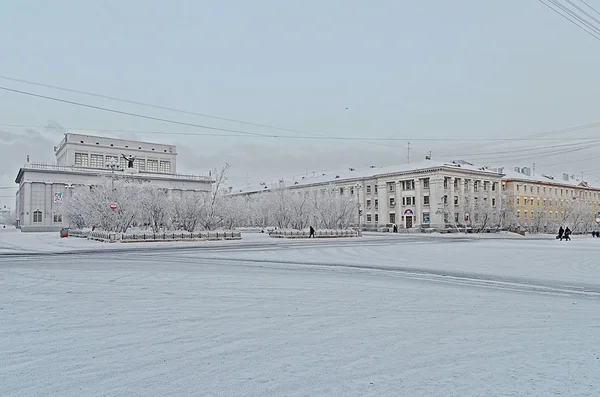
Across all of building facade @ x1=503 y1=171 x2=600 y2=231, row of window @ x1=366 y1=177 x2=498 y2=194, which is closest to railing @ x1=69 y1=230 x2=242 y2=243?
row of window @ x1=366 y1=177 x2=498 y2=194

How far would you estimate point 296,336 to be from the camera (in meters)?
7.86

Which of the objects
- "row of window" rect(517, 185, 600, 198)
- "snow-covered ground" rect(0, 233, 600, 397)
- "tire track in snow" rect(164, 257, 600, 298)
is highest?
"row of window" rect(517, 185, 600, 198)

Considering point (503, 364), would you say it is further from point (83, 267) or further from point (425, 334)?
point (83, 267)

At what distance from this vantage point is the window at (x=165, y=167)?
4350 inches

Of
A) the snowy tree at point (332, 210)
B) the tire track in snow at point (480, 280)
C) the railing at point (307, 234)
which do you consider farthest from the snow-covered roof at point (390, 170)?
the tire track in snow at point (480, 280)

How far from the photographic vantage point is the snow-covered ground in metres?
5.67

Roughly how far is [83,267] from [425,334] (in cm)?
1527

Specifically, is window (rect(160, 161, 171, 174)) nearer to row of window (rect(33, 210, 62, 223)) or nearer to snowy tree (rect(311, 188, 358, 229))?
row of window (rect(33, 210, 62, 223))

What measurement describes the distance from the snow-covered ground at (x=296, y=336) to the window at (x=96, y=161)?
301 feet

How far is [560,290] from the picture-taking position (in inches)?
531

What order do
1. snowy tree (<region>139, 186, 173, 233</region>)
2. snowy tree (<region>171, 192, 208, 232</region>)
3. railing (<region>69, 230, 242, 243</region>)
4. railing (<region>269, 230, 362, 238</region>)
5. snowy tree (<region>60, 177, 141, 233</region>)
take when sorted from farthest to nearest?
railing (<region>269, 230, 362, 238</region>), snowy tree (<region>171, 192, 208, 232</region>), snowy tree (<region>139, 186, 173, 233</region>), snowy tree (<region>60, 177, 141, 233</region>), railing (<region>69, 230, 242, 243</region>)

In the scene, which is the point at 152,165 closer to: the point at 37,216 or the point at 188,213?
the point at 37,216

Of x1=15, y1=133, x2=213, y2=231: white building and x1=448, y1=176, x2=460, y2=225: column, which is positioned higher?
x1=15, y1=133, x2=213, y2=231: white building

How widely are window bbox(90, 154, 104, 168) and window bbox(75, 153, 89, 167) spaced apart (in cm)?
107
